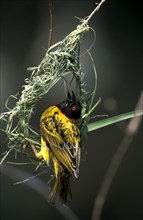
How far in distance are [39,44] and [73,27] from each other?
0.35m

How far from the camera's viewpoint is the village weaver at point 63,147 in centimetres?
361

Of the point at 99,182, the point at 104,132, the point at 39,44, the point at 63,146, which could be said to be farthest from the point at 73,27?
the point at 63,146

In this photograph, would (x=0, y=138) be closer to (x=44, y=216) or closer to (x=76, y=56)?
(x=44, y=216)

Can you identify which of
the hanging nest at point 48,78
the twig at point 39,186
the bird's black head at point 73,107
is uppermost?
the hanging nest at point 48,78

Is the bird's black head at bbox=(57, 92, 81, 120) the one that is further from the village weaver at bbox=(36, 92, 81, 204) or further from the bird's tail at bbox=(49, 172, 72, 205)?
the bird's tail at bbox=(49, 172, 72, 205)

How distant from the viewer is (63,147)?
146 inches

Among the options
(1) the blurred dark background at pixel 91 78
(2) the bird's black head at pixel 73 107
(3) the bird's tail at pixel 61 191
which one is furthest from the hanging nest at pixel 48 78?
(1) the blurred dark background at pixel 91 78

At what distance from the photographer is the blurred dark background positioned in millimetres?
6340

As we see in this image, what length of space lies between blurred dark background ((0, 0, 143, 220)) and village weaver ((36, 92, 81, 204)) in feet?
7.91

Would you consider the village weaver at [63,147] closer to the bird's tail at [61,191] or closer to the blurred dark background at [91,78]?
the bird's tail at [61,191]

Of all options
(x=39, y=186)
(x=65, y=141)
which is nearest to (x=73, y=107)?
(x=65, y=141)

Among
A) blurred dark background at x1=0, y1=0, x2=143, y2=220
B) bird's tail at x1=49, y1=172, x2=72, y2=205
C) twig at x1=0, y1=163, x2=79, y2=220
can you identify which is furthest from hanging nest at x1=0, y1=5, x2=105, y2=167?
blurred dark background at x1=0, y1=0, x2=143, y2=220

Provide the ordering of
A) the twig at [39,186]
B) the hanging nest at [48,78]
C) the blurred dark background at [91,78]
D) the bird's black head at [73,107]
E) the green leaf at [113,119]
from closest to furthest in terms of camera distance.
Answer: the green leaf at [113,119], the hanging nest at [48,78], the bird's black head at [73,107], the twig at [39,186], the blurred dark background at [91,78]

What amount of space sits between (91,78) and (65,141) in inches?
102
